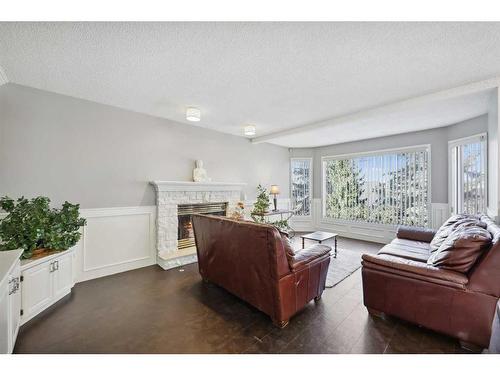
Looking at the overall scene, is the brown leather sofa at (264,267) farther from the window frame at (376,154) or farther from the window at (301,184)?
the window at (301,184)

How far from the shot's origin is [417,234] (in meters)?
3.29

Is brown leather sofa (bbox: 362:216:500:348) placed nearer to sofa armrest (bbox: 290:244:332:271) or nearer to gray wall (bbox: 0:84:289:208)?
sofa armrest (bbox: 290:244:332:271)

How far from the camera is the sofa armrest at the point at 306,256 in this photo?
2.04 m

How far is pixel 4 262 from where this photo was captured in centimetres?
146

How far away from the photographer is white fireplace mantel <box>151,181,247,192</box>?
11.9 feet

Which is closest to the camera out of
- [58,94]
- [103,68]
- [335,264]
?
[103,68]

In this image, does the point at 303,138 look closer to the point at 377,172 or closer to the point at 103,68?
the point at 377,172

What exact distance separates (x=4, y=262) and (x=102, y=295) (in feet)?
4.61

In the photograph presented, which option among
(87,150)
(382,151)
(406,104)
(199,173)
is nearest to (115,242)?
(87,150)

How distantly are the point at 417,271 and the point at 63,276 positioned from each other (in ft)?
12.1

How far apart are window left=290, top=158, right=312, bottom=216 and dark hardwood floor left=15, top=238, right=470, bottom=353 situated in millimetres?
3747

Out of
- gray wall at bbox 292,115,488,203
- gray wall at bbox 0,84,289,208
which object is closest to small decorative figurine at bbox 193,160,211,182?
gray wall at bbox 0,84,289,208
